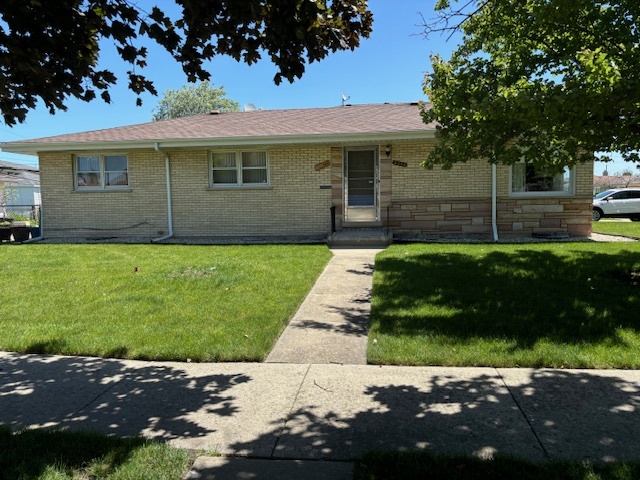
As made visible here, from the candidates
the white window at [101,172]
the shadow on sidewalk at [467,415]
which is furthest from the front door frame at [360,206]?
the shadow on sidewalk at [467,415]

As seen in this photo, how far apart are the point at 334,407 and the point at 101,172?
13.4m

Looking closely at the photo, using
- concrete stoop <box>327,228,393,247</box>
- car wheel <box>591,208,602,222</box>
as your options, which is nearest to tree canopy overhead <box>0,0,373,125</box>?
concrete stoop <box>327,228,393,247</box>

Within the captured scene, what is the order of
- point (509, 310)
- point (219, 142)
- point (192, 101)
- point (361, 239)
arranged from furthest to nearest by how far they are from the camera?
point (192, 101) < point (219, 142) < point (361, 239) < point (509, 310)

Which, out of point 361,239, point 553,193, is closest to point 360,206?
point 361,239

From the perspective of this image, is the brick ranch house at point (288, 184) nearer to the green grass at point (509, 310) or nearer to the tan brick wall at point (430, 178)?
the tan brick wall at point (430, 178)

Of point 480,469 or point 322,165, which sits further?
point 322,165

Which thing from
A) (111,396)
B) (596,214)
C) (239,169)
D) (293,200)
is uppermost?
(239,169)

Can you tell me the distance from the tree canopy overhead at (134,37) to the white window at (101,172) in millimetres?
11171

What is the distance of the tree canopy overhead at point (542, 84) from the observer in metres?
5.18

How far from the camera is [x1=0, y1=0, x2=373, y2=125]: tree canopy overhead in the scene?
3.33 metres

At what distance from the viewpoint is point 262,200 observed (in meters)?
13.8

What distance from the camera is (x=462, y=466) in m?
2.72

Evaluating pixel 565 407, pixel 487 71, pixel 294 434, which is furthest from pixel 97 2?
pixel 487 71

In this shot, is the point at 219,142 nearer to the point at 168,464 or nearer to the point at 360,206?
the point at 360,206
